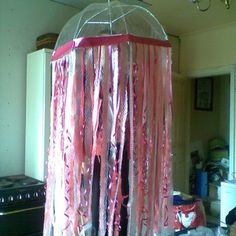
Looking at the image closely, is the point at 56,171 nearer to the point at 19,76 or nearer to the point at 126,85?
the point at 126,85

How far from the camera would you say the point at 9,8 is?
2.20m

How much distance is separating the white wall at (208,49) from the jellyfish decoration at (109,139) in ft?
7.79

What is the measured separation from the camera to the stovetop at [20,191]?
1.69m

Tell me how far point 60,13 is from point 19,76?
0.65 m

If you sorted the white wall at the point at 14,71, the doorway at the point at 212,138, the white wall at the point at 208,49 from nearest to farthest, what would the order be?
the white wall at the point at 14,71 < the white wall at the point at 208,49 < the doorway at the point at 212,138

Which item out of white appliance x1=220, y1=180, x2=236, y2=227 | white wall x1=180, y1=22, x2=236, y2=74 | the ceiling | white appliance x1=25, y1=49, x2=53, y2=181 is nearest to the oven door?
white appliance x1=25, y1=49, x2=53, y2=181

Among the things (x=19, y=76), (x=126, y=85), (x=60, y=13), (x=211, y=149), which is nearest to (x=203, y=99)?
(x=211, y=149)

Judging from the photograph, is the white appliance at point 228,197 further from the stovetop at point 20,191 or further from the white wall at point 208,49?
the stovetop at point 20,191

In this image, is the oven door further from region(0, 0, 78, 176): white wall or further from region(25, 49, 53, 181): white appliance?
region(0, 0, 78, 176): white wall

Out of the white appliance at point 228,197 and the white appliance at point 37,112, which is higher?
the white appliance at point 37,112

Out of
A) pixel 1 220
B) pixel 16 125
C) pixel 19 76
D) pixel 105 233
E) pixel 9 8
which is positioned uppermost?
pixel 9 8

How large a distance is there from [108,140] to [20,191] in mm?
1086

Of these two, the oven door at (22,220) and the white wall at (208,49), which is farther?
the white wall at (208,49)

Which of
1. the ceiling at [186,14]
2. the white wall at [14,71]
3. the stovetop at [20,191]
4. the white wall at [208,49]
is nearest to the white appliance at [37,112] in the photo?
the white wall at [14,71]
